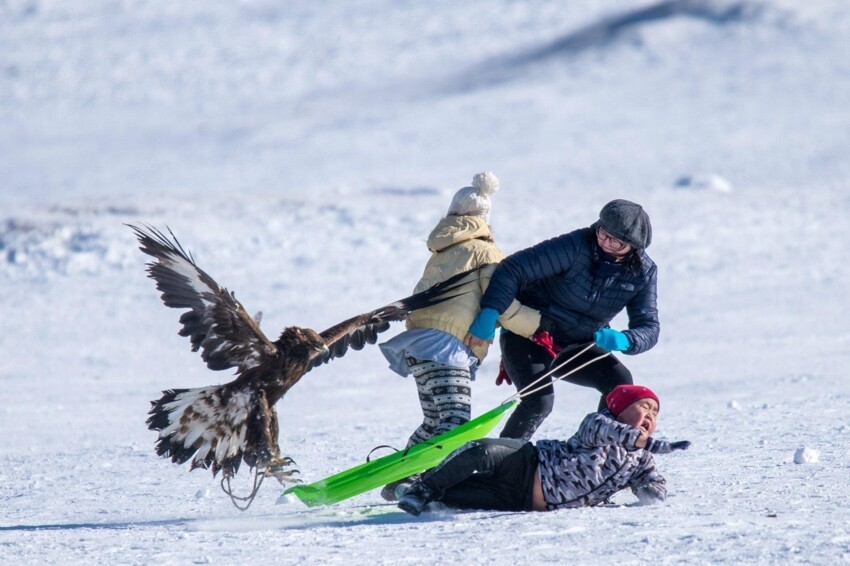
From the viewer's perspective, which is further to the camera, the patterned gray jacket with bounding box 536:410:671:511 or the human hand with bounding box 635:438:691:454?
the patterned gray jacket with bounding box 536:410:671:511

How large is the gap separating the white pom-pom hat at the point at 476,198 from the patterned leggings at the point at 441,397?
27.6 inches

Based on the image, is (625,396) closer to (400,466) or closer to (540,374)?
(540,374)

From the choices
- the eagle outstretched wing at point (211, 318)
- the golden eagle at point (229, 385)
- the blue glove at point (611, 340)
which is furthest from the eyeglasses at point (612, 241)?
the eagle outstretched wing at point (211, 318)

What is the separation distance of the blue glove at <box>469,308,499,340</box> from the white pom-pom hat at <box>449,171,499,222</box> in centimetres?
49

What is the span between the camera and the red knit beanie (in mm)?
4703

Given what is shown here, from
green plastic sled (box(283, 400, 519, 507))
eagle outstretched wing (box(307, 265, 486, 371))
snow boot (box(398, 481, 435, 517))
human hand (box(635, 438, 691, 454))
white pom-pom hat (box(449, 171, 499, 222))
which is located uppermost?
white pom-pom hat (box(449, 171, 499, 222))

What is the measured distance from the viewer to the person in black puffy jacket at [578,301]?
5.10 m

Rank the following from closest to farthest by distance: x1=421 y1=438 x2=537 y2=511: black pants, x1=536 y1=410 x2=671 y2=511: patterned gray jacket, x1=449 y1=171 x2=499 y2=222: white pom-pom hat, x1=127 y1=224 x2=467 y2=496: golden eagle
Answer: x1=536 y1=410 x2=671 y2=511: patterned gray jacket
x1=421 y1=438 x2=537 y2=511: black pants
x1=127 y1=224 x2=467 y2=496: golden eagle
x1=449 y1=171 x2=499 y2=222: white pom-pom hat

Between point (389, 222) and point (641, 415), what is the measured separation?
10.8m

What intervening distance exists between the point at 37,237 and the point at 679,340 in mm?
7526

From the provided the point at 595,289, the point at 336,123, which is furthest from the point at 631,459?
the point at 336,123

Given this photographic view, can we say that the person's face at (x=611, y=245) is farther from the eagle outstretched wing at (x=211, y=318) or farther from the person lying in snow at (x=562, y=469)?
the eagle outstretched wing at (x=211, y=318)

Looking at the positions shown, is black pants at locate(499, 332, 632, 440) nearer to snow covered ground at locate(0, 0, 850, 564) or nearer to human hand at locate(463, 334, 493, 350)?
human hand at locate(463, 334, 493, 350)

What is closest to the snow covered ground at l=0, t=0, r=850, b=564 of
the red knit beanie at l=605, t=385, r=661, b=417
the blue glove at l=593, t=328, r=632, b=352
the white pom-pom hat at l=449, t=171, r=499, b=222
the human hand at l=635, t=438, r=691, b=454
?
the human hand at l=635, t=438, r=691, b=454
